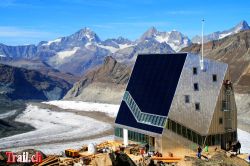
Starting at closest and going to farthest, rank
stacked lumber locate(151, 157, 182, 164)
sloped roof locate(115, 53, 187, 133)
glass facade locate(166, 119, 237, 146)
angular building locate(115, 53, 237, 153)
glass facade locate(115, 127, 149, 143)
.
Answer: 1. stacked lumber locate(151, 157, 182, 164)
2. glass facade locate(166, 119, 237, 146)
3. angular building locate(115, 53, 237, 153)
4. sloped roof locate(115, 53, 187, 133)
5. glass facade locate(115, 127, 149, 143)

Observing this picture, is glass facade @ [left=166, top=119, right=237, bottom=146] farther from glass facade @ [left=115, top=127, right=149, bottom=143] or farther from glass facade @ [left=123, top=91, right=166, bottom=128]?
glass facade @ [left=115, top=127, right=149, bottom=143]

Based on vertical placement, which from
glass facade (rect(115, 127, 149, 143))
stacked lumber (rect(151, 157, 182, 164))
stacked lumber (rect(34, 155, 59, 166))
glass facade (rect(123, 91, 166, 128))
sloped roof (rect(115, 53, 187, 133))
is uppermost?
sloped roof (rect(115, 53, 187, 133))

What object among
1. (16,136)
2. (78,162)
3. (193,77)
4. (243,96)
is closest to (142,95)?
(193,77)

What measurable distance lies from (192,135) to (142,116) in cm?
628

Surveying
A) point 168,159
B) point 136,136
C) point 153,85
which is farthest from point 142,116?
point 168,159

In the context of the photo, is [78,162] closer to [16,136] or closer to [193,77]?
[193,77]

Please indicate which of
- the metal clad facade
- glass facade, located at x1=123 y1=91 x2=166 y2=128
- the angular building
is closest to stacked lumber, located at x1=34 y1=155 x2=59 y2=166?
the angular building

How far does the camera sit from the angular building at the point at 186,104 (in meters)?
49.5

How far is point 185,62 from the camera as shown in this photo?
49.8 metres

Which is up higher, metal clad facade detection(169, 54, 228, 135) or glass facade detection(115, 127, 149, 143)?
metal clad facade detection(169, 54, 228, 135)

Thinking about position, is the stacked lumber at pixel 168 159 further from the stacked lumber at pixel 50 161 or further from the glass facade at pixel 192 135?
the stacked lumber at pixel 50 161

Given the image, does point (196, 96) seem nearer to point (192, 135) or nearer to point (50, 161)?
point (192, 135)

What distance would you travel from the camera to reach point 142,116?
52.8 meters

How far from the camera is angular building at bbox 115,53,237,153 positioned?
49.5 meters
